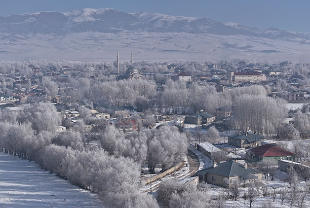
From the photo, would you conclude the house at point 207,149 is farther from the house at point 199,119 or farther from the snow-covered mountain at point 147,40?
the snow-covered mountain at point 147,40

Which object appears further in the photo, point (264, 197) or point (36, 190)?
point (36, 190)

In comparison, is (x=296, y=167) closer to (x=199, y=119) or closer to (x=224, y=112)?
(x=199, y=119)

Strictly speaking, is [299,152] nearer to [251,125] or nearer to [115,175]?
[251,125]

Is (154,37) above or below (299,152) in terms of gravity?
above

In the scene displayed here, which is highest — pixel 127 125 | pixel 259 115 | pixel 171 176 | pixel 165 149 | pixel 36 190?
pixel 259 115

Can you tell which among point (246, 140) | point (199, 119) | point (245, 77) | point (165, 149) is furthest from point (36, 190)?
point (245, 77)

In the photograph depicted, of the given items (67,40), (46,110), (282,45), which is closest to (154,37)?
(67,40)
